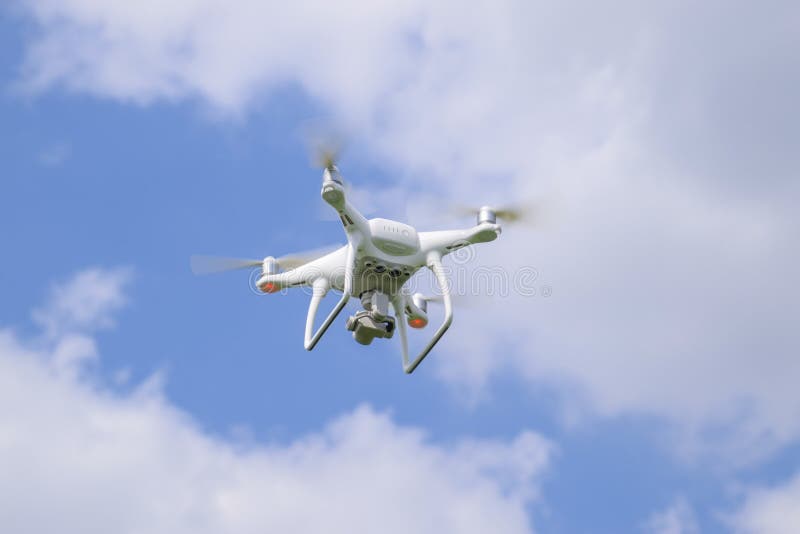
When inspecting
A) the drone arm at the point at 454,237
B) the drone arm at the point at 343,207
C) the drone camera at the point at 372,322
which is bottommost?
the drone camera at the point at 372,322

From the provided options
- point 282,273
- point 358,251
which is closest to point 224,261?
point 282,273

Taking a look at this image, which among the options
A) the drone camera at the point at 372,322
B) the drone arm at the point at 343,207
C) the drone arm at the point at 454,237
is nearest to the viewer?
the drone arm at the point at 343,207

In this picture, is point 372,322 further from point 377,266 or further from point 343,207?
point 343,207

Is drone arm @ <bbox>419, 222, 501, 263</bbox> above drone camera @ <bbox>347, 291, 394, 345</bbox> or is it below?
above

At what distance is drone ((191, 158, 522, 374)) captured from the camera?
46.3 meters

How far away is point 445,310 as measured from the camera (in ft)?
152

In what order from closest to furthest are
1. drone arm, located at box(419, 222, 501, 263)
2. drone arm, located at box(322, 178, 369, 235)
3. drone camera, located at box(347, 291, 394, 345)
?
drone arm, located at box(322, 178, 369, 235) → drone camera, located at box(347, 291, 394, 345) → drone arm, located at box(419, 222, 501, 263)

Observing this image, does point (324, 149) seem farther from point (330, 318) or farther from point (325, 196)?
point (330, 318)

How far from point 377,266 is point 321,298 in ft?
9.02

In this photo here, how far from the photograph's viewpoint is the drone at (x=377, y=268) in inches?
1822

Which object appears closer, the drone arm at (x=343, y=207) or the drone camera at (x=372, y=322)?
the drone arm at (x=343, y=207)

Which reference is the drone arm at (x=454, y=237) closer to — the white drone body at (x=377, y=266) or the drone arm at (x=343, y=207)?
the white drone body at (x=377, y=266)

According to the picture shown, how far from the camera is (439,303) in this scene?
5153cm

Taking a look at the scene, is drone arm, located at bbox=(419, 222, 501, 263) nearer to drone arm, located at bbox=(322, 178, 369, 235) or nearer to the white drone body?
the white drone body
